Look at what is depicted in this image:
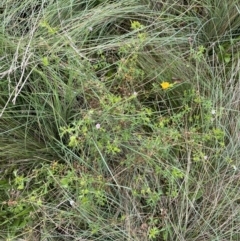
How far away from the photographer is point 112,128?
1328 mm

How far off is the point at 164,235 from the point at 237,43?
716 mm

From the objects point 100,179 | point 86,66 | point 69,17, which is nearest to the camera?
point 100,179

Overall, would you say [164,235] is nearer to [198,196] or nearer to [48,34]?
[198,196]

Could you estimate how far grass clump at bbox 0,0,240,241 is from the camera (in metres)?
1.33

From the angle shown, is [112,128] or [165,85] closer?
[112,128]

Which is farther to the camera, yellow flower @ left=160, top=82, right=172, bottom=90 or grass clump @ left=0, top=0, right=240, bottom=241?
yellow flower @ left=160, top=82, right=172, bottom=90

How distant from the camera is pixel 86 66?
1.42m

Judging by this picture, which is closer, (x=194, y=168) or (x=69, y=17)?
(x=194, y=168)

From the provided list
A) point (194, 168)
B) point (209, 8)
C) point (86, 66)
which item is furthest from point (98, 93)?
point (209, 8)

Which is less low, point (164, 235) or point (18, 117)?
point (18, 117)

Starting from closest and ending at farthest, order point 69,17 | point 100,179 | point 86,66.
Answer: point 100,179, point 86,66, point 69,17

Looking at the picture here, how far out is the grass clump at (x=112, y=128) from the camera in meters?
1.33

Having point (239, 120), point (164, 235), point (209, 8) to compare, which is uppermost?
point (209, 8)

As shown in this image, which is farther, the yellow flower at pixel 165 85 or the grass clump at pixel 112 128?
the yellow flower at pixel 165 85
